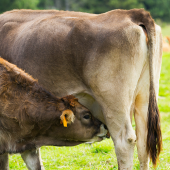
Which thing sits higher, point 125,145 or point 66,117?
point 66,117

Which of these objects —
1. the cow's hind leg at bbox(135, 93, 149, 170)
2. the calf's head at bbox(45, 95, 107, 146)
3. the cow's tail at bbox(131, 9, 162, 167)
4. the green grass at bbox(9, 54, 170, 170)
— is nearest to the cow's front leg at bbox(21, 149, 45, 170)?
the calf's head at bbox(45, 95, 107, 146)

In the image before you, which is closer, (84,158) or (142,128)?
(142,128)

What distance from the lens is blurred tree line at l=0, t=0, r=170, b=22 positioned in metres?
37.3

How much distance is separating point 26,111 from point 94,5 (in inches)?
1690

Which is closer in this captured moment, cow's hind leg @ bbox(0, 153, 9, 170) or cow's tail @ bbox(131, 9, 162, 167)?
cow's tail @ bbox(131, 9, 162, 167)

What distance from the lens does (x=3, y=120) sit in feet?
13.1

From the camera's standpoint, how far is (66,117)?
388cm

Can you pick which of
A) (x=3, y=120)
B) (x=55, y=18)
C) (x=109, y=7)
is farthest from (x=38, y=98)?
(x=109, y=7)

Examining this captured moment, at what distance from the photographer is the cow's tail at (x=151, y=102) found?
4.03 meters

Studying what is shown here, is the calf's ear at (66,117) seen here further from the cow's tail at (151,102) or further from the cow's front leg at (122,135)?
the cow's tail at (151,102)

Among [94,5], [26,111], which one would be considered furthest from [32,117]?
[94,5]

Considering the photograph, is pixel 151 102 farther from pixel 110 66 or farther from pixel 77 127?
pixel 77 127

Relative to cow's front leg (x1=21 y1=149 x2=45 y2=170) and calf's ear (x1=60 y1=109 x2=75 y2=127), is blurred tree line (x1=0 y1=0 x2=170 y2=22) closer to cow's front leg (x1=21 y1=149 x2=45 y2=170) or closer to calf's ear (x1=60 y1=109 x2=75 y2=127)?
cow's front leg (x1=21 y1=149 x2=45 y2=170)

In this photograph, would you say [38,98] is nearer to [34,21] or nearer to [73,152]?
[34,21]
